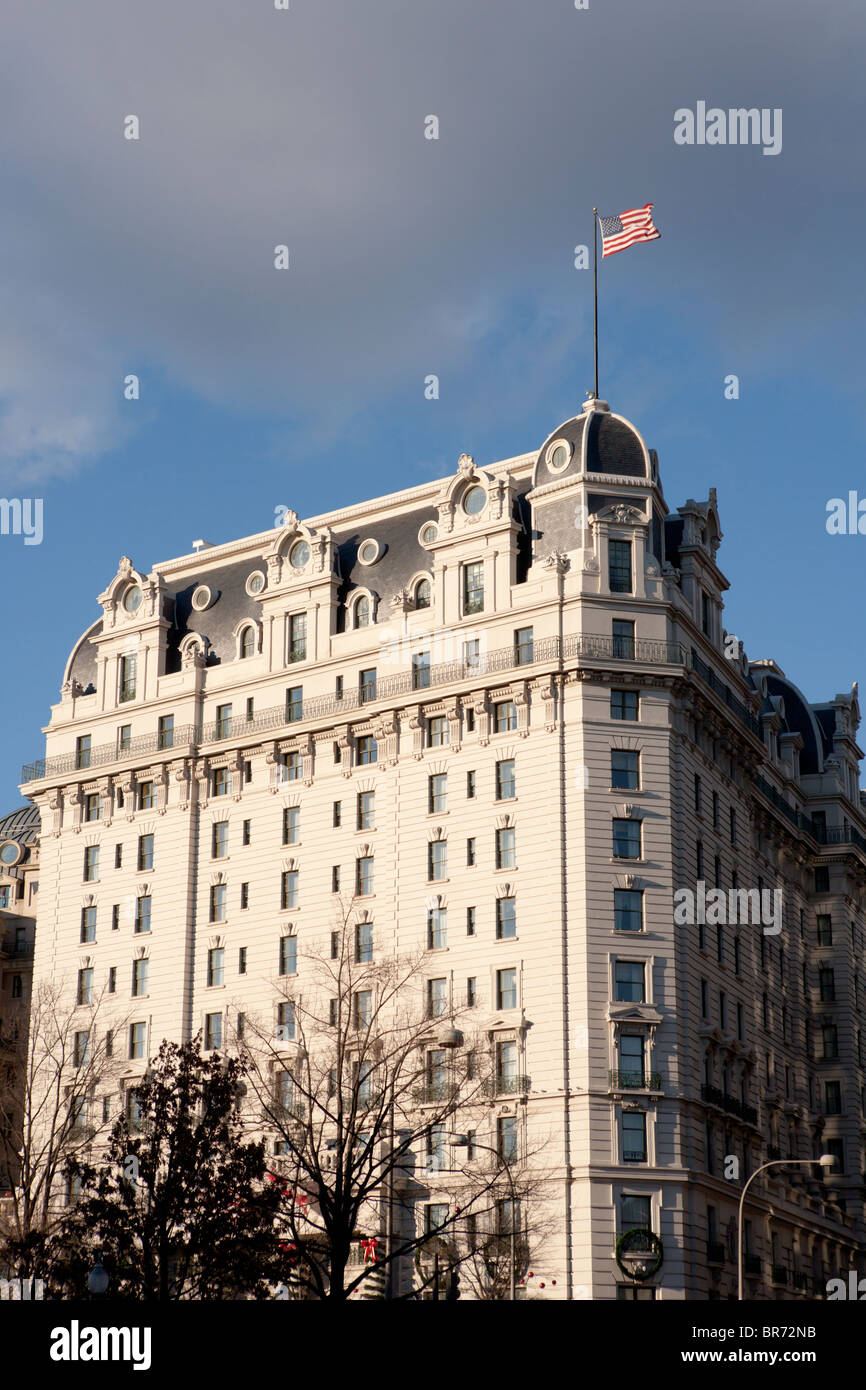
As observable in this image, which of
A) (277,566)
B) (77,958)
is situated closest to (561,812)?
(277,566)

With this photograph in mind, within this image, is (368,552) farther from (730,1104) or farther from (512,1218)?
(512,1218)

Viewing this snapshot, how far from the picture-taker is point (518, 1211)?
72.9 meters

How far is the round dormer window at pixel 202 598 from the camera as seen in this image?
99.0m

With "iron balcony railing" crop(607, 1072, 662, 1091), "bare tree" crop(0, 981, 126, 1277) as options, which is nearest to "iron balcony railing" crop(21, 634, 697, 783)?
"bare tree" crop(0, 981, 126, 1277)

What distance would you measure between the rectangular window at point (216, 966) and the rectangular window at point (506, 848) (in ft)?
54.9

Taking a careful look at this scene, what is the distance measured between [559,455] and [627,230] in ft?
35.0

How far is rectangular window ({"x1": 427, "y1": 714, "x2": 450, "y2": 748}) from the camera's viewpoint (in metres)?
85.7

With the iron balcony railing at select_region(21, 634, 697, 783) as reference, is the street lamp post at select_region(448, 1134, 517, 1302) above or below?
below

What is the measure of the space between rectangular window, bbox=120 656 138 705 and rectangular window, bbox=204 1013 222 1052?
62.0ft

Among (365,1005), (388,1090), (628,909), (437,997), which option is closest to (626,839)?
(628,909)

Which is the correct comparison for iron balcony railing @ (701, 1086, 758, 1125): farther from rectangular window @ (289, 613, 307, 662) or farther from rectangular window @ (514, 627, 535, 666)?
rectangular window @ (289, 613, 307, 662)

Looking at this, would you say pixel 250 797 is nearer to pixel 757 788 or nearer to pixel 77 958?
pixel 77 958

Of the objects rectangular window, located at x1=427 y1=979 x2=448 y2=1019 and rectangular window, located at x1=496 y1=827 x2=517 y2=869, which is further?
rectangular window, located at x1=496 y1=827 x2=517 y2=869
